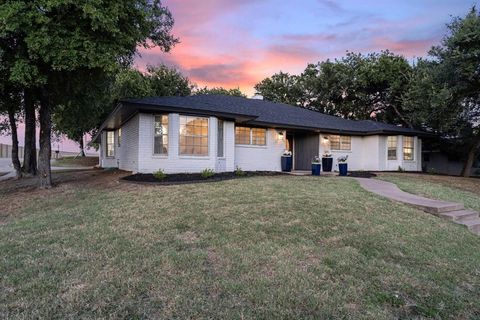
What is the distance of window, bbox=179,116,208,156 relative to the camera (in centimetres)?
1230

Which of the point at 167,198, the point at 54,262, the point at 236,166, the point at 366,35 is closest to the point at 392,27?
the point at 366,35

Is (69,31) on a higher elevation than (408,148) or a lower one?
higher

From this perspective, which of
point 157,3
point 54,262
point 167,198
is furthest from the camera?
point 157,3

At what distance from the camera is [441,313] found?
3.32 metres

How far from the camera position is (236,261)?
4.21 meters

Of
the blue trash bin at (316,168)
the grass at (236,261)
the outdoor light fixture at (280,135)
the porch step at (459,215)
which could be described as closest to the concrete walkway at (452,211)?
the porch step at (459,215)

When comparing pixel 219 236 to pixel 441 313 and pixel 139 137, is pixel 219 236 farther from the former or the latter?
pixel 139 137

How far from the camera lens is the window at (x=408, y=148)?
61.6 ft

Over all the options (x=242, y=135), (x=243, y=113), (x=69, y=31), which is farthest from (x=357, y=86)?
(x=69, y=31)

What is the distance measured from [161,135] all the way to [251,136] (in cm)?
478

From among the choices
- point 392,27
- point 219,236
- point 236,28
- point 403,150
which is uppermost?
point 392,27

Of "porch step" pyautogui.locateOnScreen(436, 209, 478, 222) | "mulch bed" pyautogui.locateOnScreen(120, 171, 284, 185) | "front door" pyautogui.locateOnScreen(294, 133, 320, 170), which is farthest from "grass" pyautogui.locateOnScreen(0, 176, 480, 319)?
"front door" pyautogui.locateOnScreen(294, 133, 320, 170)

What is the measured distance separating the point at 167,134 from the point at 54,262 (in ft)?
27.6

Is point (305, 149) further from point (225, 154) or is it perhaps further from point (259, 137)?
point (225, 154)
